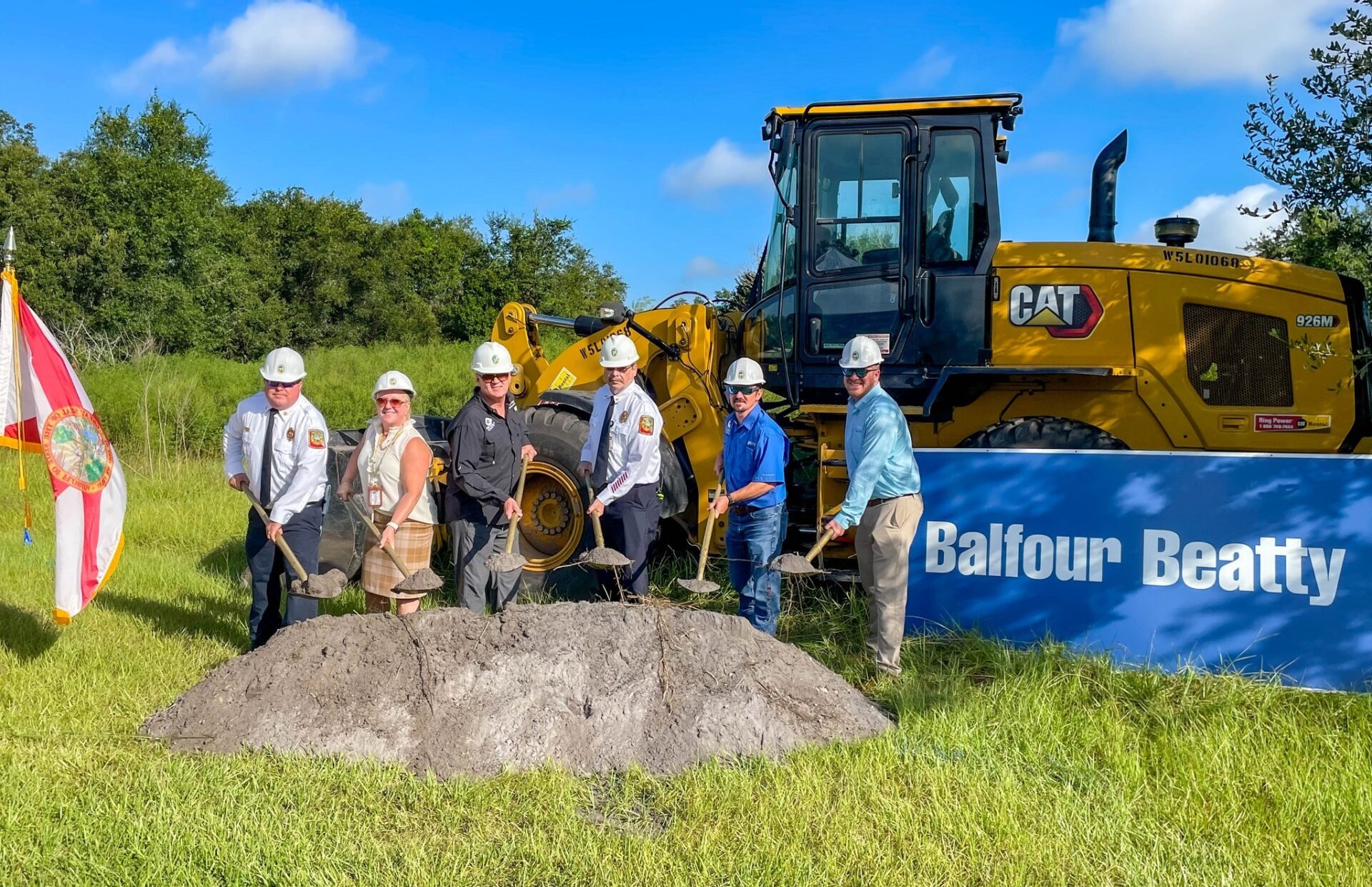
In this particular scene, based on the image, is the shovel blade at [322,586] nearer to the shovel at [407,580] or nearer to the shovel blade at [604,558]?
the shovel at [407,580]

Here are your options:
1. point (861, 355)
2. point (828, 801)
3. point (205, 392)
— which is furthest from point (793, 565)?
point (205, 392)

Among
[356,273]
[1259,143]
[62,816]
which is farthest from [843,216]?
[356,273]

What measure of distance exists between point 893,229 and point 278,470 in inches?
161

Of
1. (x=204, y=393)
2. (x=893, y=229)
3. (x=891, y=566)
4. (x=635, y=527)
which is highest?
(x=893, y=229)

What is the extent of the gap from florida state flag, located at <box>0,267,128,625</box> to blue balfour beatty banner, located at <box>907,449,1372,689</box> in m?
4.57

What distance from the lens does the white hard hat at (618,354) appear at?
Answer: 21.9 feet

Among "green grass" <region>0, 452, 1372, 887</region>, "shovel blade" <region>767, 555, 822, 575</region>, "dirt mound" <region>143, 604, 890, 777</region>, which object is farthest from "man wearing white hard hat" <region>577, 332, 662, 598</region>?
"green grass" <region>0, 452, 1372, 887</region>

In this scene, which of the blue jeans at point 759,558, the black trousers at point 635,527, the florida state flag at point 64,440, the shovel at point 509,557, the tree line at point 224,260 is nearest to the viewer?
the florida state flag at point 64,440

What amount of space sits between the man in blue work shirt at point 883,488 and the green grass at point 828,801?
0.33 metres

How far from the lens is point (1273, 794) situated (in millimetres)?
4414

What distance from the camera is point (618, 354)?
6711 millimetres

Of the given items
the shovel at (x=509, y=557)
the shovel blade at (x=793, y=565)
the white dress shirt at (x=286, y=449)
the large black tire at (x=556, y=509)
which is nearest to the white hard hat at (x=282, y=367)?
the white dress shirt at (x=286, y=449)

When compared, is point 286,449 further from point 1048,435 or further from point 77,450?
point 1048,435

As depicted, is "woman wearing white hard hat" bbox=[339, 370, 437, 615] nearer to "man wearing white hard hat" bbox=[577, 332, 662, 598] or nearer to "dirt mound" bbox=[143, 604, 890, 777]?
"dirt mound" bbox=[143, 604, 890, 777]
